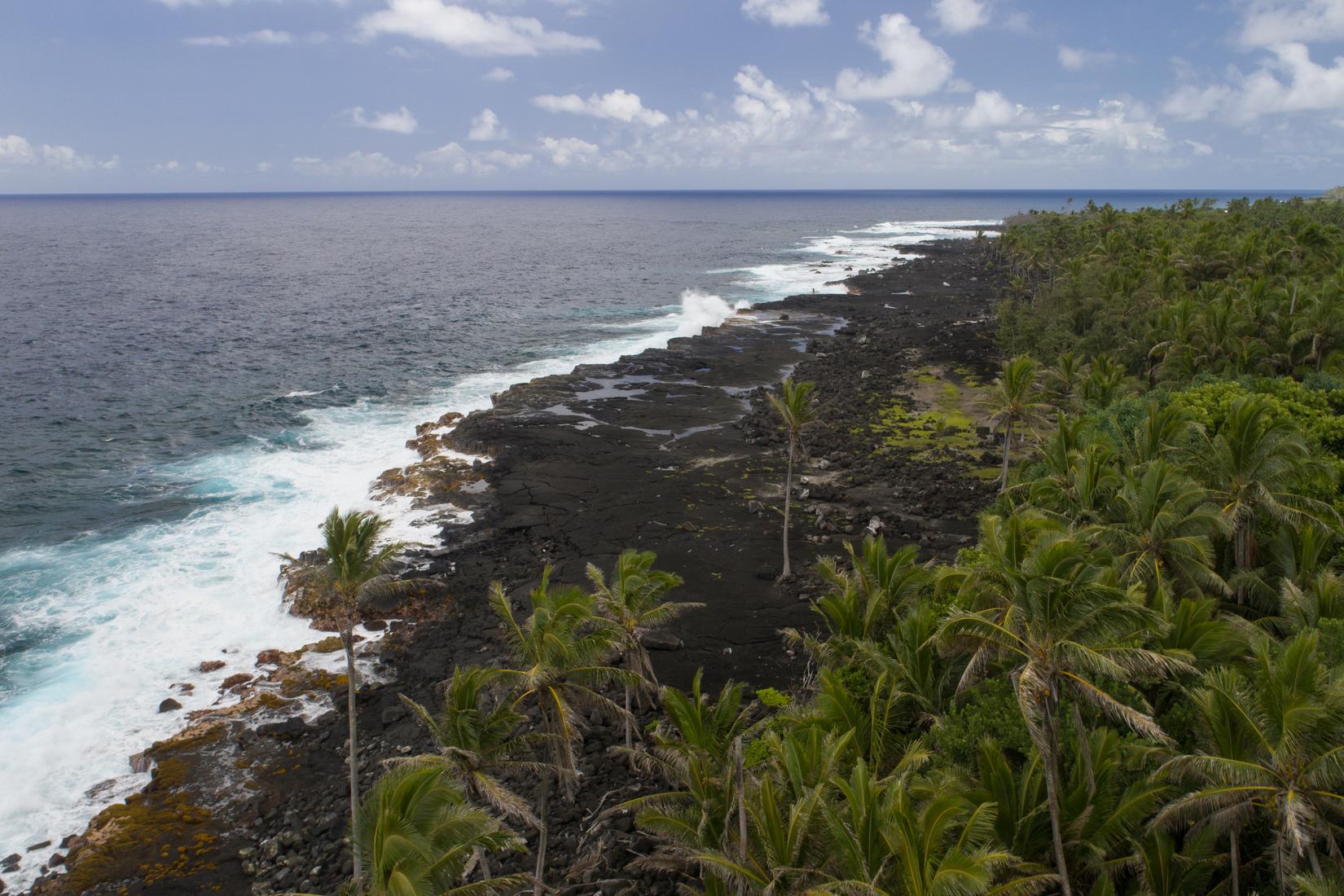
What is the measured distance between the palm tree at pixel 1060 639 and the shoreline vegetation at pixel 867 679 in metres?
0.07

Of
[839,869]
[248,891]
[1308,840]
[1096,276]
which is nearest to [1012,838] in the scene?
[839,869]

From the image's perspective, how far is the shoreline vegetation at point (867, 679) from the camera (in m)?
14.2

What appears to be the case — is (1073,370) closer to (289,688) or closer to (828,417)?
(828,417)

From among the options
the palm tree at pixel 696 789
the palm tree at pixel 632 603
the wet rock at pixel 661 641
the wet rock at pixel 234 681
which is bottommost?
the wet rock at pixel 234 681

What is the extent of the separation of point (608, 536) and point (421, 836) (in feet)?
91.8

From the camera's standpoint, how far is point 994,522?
20094 millimetres

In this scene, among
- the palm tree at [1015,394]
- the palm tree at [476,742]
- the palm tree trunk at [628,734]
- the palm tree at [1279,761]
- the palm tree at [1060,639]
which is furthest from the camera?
the palm tree at [1015,394]

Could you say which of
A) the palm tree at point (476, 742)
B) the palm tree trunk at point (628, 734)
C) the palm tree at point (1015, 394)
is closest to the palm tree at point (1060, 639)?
the palm tree trunk at point (628, 734)

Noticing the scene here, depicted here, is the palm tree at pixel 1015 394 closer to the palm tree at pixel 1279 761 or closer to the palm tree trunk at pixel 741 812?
the palm tree at pixel 1279 761

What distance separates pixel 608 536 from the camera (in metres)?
40.9

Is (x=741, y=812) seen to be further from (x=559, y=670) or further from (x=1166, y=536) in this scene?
(x=1166, y=536)

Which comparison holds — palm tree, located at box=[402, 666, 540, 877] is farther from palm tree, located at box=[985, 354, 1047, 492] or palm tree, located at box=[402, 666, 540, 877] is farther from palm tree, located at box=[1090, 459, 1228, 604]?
palm tree, located at box=[985, 354, 1047, 492]

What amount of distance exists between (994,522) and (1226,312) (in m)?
32.0

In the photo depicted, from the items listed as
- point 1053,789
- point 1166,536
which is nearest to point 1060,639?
point 1053,789
